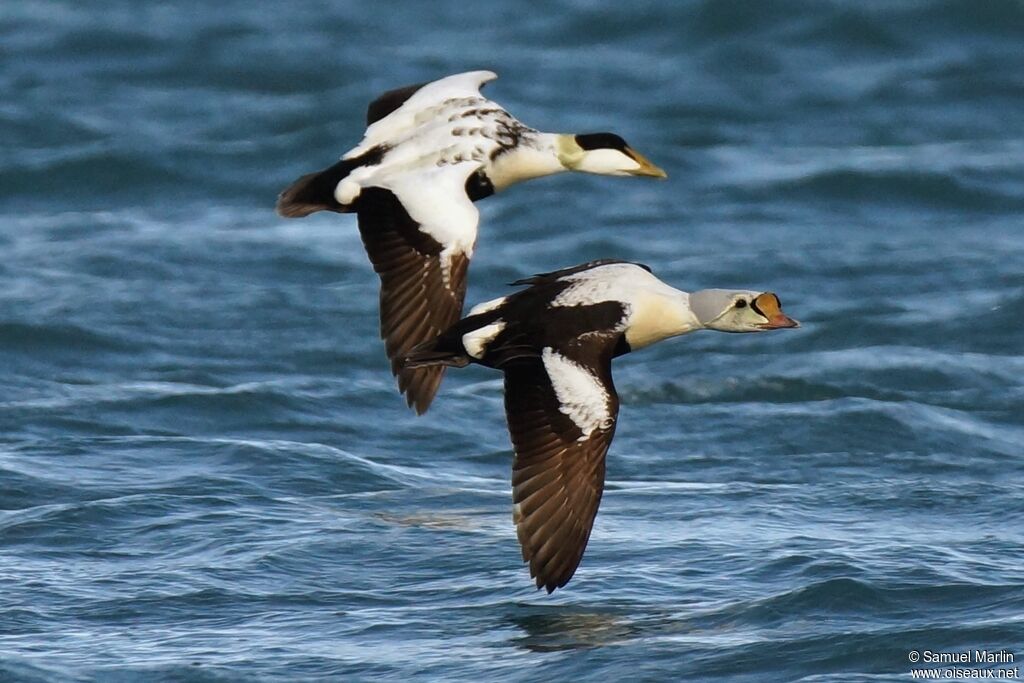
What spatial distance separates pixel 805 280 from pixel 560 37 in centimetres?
517

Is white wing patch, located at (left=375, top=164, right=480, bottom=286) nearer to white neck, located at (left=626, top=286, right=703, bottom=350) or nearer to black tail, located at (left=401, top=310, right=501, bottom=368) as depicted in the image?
black tail, located at (left=401, top=310, right=501, bottom=368)

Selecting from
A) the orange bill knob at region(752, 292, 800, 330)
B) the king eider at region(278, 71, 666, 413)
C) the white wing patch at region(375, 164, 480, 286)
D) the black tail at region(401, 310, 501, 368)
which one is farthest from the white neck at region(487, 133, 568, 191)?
the orange bill knob at region(752, 292, 800, 330)

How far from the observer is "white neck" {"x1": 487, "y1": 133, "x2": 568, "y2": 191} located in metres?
7.99

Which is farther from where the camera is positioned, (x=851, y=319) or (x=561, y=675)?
(x=851, y=319)

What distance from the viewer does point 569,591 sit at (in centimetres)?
715

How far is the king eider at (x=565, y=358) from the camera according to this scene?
666 centimetres

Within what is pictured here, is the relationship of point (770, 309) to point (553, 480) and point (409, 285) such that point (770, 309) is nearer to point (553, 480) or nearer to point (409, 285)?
point (553, 480)

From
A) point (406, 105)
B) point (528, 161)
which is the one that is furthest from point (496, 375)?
point (528, 161)

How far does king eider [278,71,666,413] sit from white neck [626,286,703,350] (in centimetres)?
78

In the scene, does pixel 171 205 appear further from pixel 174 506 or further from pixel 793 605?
pixel 793 605

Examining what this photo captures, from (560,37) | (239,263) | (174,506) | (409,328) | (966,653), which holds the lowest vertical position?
(966,653)

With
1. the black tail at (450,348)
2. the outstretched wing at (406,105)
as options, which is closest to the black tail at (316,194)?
the outstretched wing at (406,105)

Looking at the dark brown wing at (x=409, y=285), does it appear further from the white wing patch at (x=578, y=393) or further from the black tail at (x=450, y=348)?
the white wing patch at (x=578, y=393)

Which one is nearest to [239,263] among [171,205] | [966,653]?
[171,205]
